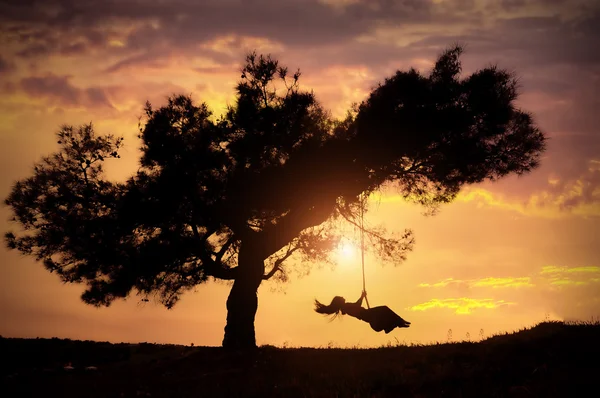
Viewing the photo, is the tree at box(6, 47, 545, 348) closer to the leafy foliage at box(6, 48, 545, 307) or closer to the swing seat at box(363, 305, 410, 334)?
the leafy foliage at box(6, 48, 545, 307)

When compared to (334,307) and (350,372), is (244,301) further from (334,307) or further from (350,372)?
(350,372)

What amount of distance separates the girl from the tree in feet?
18.1

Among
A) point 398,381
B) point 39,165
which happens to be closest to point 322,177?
point 398,381

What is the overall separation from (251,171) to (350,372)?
11.5m

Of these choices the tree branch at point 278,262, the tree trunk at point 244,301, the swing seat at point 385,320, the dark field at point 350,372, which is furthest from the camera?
the tree branch at point 278,262

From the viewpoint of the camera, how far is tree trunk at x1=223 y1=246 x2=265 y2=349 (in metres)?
25.1

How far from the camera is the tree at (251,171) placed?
23.9 meters

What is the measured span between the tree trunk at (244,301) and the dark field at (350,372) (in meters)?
2.42

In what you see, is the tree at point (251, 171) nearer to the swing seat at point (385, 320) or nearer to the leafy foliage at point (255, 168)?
the leafy foliage at point (255, 168)

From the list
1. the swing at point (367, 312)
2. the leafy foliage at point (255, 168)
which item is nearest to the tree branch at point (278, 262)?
the leafy foliage at point (255, 168)

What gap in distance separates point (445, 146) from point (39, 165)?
18555mm

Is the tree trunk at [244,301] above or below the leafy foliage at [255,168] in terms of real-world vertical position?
below

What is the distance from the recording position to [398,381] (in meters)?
14.0

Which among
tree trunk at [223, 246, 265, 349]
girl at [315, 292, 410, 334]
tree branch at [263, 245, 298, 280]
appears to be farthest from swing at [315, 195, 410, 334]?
tree branch at [263, 245, 298, 280]
